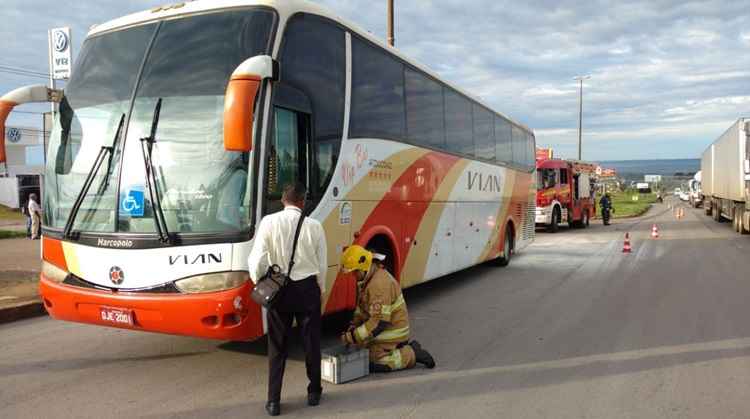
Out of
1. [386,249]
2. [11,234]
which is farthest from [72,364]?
[11,234]

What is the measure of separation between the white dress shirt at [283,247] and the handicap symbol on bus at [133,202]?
1.24 m

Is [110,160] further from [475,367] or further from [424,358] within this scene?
[475,367]

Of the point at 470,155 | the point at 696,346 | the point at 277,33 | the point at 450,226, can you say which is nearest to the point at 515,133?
the point at 470,155

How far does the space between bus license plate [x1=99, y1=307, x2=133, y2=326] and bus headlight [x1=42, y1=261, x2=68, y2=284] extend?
630 mm

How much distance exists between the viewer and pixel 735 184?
73.8ft

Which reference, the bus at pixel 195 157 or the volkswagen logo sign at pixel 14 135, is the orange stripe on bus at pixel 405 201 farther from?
the volkswagen logo sign at pixel 14 135

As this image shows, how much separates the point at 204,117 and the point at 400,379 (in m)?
2.88

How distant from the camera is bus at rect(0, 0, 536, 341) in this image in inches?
198

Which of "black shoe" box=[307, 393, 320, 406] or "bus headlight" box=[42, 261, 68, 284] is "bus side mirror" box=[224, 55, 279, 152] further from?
"bus headlight" box=[42, 261, 68, 284]

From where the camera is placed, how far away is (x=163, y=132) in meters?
5.28

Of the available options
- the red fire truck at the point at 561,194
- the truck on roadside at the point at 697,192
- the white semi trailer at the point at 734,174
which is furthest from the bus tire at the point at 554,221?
the truck on roadside at the point at 697,192

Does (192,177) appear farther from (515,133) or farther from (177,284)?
(515,133)

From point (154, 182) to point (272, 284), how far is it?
151 cm

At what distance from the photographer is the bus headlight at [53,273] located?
5645 mm
